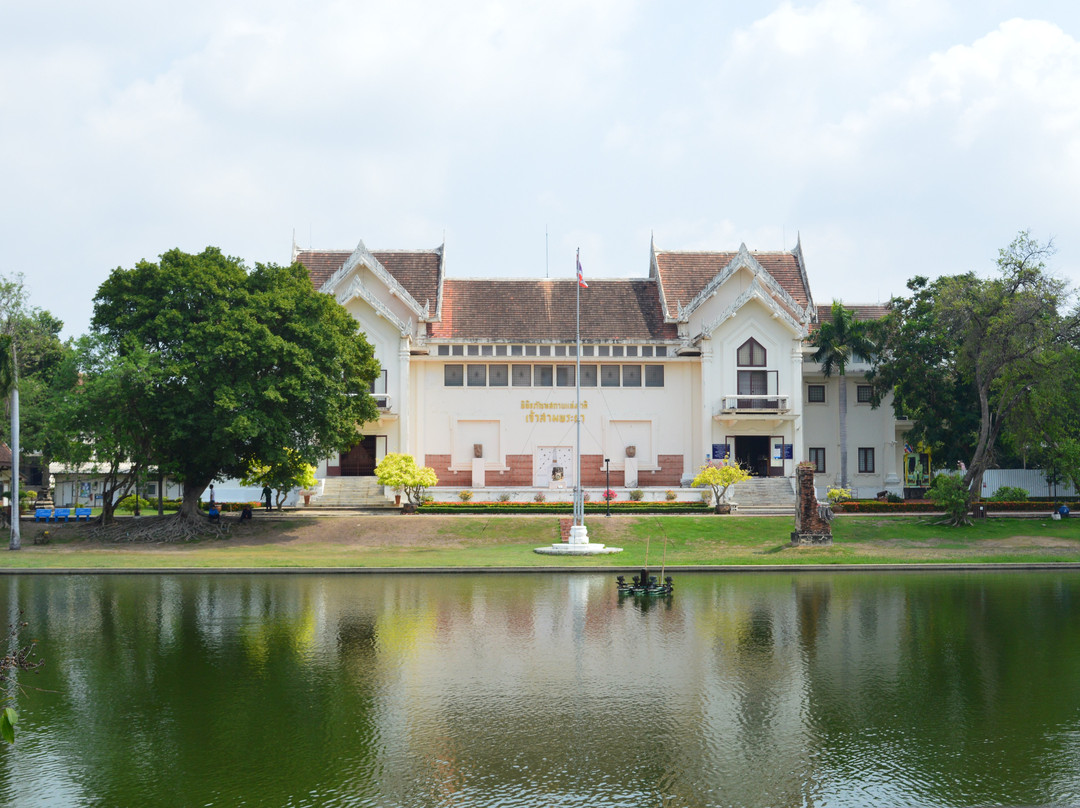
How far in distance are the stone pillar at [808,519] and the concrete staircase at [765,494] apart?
1106cm

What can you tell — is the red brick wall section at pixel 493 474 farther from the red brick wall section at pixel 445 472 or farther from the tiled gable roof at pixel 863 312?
the tiled gable roof at pixel 863 312

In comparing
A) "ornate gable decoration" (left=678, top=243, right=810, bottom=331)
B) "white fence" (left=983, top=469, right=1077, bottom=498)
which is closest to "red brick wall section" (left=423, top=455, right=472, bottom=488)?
"ornate gable decoration" (left=678, top=243, right=810, bottom=331)

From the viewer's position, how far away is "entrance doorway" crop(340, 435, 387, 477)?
56.1 m

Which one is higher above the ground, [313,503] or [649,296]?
[649,296]

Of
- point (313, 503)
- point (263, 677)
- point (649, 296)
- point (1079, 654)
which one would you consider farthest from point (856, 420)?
point (263, 677)

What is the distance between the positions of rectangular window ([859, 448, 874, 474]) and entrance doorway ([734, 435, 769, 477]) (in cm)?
761

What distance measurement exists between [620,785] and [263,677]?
775 centimetres

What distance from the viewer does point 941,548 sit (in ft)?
128

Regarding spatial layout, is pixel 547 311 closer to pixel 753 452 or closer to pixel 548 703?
pixel 753 452

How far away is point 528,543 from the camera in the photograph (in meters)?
40.0

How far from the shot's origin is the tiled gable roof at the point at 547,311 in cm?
5822

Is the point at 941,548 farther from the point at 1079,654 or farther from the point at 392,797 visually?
the point at 392,797

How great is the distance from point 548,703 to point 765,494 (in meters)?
40.6

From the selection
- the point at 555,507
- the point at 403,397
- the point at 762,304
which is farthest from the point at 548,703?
the point at 762,304
